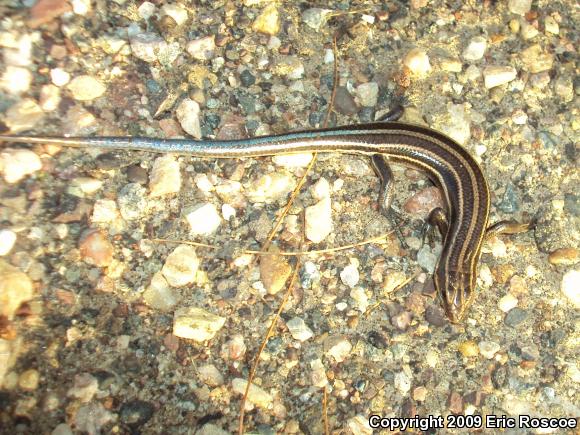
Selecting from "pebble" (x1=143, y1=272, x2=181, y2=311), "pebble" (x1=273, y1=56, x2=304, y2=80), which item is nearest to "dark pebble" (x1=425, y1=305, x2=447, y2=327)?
"pebble" (x1=143, y1=272, x2=181, y2=311)

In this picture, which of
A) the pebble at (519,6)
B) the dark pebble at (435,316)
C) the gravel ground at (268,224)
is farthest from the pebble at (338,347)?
the pebble at (519,6)

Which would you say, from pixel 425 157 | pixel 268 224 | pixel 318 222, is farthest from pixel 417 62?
Answer: pixel 268 224

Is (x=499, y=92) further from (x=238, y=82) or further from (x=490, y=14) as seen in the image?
(x=238, y=82)

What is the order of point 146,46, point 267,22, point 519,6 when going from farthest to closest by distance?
point 519,6
point 267,22
point 146,46

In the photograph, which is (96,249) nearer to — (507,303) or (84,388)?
(84,388)

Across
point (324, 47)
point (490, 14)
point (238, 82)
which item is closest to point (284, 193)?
point (238, 82)

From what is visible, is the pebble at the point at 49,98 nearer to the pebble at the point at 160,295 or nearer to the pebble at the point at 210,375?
the pebble at the point at 160,295
